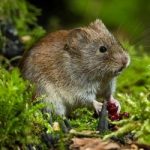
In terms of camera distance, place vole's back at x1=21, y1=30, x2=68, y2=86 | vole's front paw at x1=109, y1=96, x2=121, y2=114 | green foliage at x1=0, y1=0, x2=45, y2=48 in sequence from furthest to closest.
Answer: green foliage at x1=0, y1=0, x2=45, y2=48 → vole's back at x1=21, y1=30, x2=68, y2=86 → vole's front paw at x1=109, y1=96, x2=121, y2=114

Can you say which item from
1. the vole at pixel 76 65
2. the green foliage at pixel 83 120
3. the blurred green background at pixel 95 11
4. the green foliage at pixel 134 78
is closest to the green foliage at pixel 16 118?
the green foliage at pixel 83 120

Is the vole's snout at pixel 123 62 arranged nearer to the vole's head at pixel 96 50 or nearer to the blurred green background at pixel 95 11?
the vole's head at pixel 96 50

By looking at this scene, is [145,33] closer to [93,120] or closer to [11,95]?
[93,120]

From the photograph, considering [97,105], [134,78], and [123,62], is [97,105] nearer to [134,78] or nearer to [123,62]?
[123,62]

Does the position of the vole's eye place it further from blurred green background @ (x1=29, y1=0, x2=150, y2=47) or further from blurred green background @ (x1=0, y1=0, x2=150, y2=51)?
blurred green background @ (x1=29, y1=0, x2=150, y2=47)

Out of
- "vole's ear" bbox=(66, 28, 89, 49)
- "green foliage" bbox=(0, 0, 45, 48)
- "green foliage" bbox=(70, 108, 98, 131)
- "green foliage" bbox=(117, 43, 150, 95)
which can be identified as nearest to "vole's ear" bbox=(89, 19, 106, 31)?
"vole's ear" bbox=(66, 28, 89, 49)

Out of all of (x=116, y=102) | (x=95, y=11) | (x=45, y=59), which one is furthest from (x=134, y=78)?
(x=95, y=11)

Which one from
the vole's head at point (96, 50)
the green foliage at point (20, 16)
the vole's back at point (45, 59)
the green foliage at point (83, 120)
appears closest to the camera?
the green foliage at point (83, 120)
